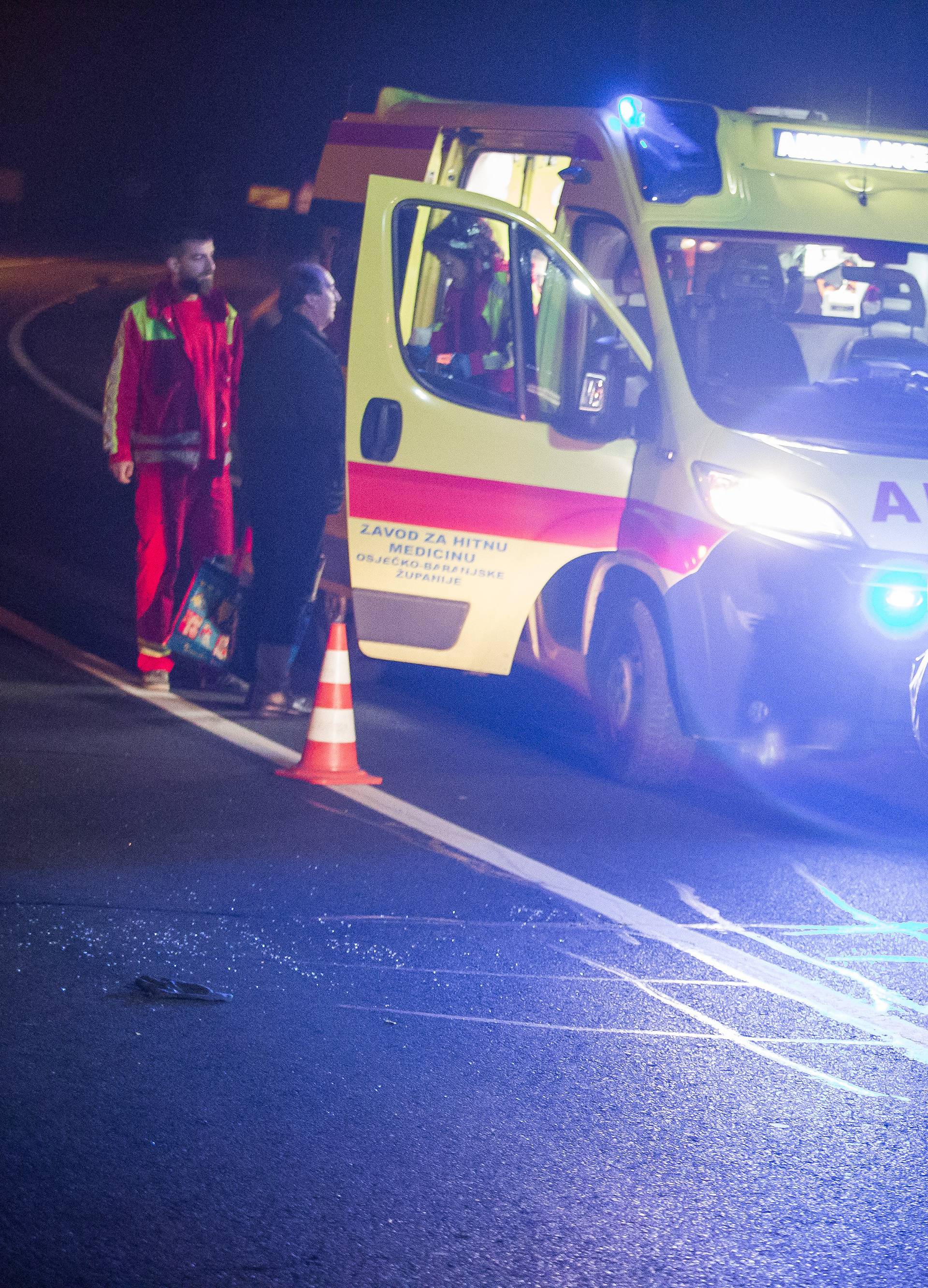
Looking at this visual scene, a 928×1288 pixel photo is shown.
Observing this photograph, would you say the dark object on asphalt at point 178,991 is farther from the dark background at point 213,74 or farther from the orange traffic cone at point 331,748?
the dark background at point 213,74

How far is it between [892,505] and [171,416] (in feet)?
11.4

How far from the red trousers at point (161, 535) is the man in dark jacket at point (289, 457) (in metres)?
0.48

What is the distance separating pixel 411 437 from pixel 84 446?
10.2 meters

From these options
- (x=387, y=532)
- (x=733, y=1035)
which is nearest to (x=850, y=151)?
(x=387, y=532)

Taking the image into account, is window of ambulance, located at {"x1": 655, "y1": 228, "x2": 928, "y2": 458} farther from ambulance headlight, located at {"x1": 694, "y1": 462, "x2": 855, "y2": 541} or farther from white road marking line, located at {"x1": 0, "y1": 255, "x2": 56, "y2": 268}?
white road marking line, located at {"x1": 0, "y1": 255, "x2": 56, "y2": 268}

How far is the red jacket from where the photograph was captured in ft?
28.7

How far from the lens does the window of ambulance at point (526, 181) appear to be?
933 centimetres

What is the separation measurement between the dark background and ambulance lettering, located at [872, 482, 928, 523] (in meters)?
23.0

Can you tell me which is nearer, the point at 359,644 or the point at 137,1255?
the point at 137,1255

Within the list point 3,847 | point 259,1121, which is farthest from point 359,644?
point 259,1121

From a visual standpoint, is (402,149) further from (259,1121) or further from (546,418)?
(259,1121)

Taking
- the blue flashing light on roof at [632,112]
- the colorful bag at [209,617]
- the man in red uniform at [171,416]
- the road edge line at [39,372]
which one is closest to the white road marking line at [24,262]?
the road edge line at [39,372]

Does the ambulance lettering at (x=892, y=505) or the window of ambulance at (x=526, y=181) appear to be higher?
the window of ambulance at (x=526, y=181)

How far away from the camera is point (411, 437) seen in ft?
25.2
